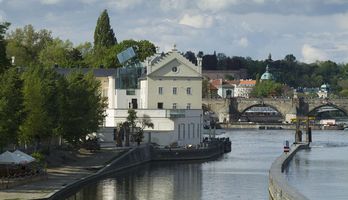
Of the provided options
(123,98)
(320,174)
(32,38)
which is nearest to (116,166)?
(320,174)

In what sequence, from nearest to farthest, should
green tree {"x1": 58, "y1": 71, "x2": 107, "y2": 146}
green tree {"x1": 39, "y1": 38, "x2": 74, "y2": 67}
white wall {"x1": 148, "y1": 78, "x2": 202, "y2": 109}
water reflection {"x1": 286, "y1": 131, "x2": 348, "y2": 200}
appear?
water reflection {"x1": 286, "y1": 131, "x2": 348, "y2": 200} < green tree {"x1": 58, "y1": 71, "x2": 107, "y2": 146} < white wall {"x1": 148, "y1": 78, "x2": 202, "y2": 109} < green tree {"x1": 39, "y1": 38, "x2": 74, "y2": 67}

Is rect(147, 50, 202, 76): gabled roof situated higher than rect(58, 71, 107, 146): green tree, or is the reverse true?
rect(147, 50, 202, 76): gabled roof

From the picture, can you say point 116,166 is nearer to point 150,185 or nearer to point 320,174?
point 150,185

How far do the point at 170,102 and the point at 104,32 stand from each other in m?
78.1

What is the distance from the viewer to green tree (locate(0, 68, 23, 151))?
187ft

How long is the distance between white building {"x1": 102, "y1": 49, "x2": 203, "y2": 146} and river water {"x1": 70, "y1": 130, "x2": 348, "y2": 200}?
22.3ft

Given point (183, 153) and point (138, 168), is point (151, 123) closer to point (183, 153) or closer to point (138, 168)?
point (183, 153)

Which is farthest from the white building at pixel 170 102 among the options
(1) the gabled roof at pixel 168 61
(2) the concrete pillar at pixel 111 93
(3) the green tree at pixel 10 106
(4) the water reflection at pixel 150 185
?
(3) the green tree at pixel 10 106

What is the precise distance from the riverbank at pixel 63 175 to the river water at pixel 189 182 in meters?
1.54

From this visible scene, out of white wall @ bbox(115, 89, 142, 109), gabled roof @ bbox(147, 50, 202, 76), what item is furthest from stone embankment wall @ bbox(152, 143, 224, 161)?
white wall @ bbox(115, 89, 142, 109)

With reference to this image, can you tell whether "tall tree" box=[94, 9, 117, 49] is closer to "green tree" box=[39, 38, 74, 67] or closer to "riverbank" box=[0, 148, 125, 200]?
"green tree" box=[39, 38, 74, 67]

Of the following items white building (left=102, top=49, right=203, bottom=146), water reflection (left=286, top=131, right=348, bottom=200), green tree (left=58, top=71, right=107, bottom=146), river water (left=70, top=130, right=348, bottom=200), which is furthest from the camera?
white building (left=102, top=49, right=203, bottom=146)

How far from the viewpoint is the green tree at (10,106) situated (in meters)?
57.1

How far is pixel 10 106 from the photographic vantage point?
59.2m
